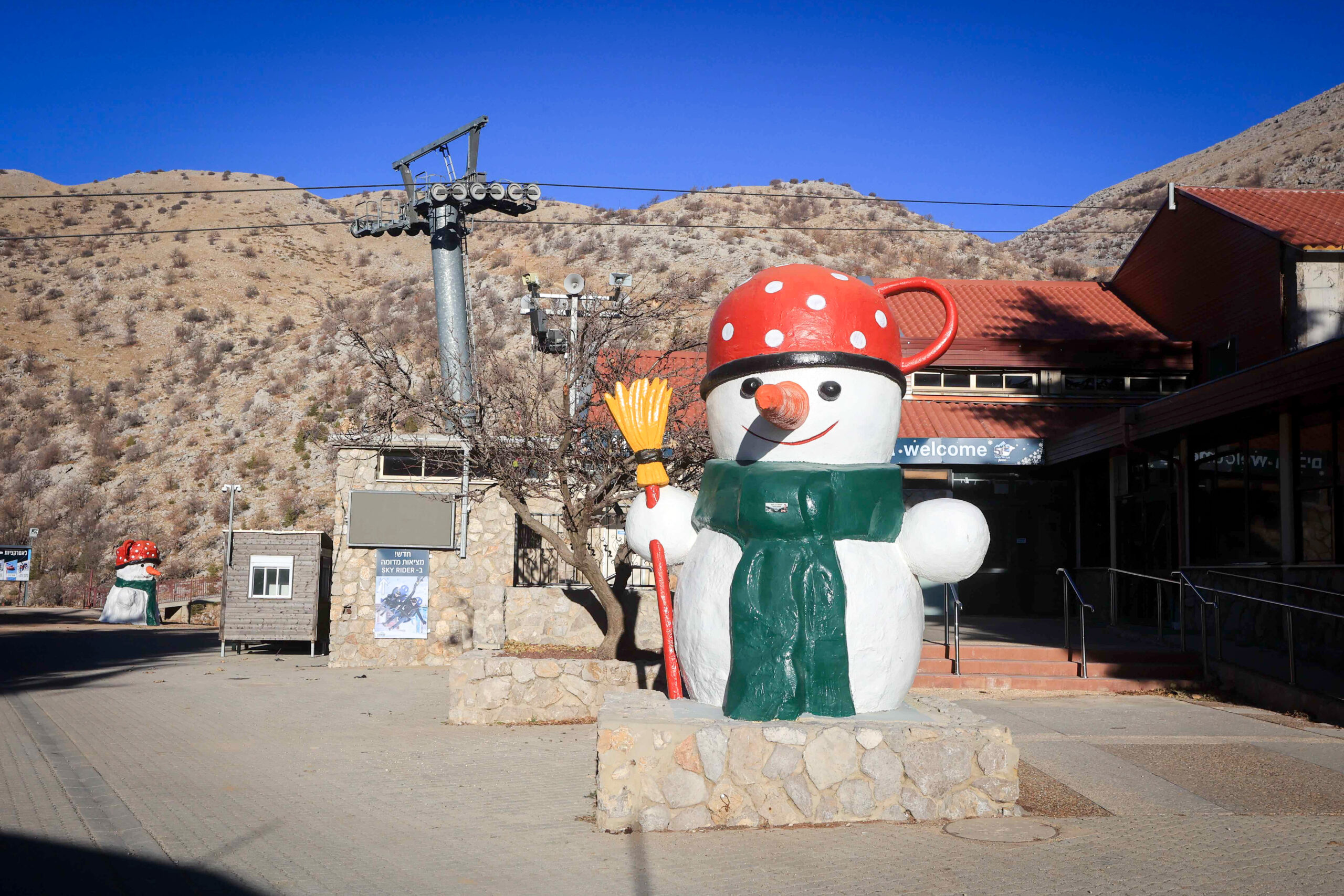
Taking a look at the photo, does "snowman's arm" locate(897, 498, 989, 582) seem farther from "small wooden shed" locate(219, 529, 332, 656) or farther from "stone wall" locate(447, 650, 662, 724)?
"small wooden shed" locate(219, 529, 332, 656)

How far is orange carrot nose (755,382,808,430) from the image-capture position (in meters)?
5.93

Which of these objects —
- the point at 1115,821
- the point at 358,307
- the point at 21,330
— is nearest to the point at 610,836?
the point at 1115,821

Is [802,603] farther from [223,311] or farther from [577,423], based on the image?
[223,311]

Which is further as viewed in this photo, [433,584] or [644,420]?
[433,584]

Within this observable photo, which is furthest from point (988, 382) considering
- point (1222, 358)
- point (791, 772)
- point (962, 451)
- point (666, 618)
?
point (791, 772)

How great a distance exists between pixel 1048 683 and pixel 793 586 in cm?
662

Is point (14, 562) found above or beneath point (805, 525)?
beneath

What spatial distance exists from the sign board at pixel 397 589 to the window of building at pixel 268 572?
10.4 feet

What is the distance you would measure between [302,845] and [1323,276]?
17030mm

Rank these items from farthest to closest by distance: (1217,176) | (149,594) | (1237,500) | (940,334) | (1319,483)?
(1217,176), (149,594), (1237,500), (1319,483), (940,334)

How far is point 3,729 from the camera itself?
9945 mm

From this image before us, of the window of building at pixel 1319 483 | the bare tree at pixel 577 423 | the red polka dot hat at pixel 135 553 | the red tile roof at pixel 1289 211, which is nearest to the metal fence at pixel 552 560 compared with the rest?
the bare tree at pixel 577 423

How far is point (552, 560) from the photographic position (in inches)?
716

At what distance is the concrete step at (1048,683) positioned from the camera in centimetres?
1124
